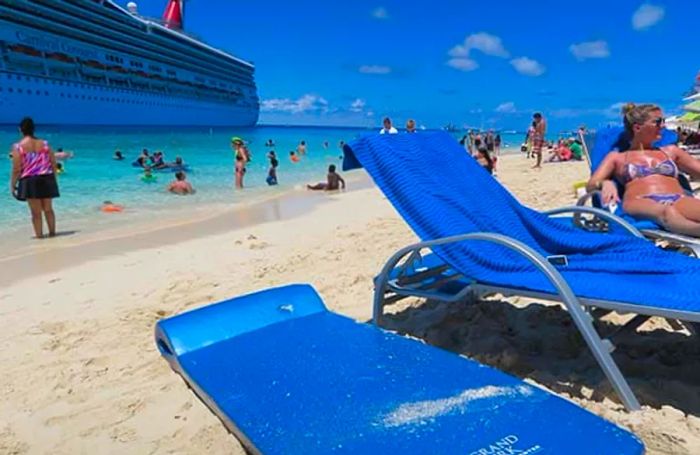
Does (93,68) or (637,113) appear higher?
(93,68)

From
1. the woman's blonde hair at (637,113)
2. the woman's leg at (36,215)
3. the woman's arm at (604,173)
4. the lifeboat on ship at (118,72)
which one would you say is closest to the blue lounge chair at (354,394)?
the woman's arm at (604,173)

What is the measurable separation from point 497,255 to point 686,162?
7.60 ft

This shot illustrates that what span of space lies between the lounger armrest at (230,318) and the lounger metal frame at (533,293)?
0.36 metres

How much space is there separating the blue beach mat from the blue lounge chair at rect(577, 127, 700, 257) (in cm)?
45

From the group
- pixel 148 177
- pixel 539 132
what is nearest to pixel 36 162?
pixel 148 177

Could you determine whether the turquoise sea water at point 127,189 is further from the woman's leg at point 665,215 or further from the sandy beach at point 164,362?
the woman's leg at point 665,215

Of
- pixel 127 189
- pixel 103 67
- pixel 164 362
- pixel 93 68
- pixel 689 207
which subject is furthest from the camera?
pixel 103 67

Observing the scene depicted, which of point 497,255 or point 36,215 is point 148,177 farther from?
point 497,255

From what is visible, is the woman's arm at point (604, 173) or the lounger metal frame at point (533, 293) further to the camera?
the woman's arm at point (604, 173)

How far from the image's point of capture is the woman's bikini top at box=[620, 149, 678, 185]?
3.48m

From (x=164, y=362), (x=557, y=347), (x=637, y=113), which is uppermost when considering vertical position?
(x=637, y=113)

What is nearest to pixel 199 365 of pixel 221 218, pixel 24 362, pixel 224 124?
pixel 24 362

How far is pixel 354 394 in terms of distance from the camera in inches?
61.0

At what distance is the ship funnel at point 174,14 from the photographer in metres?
50.0
